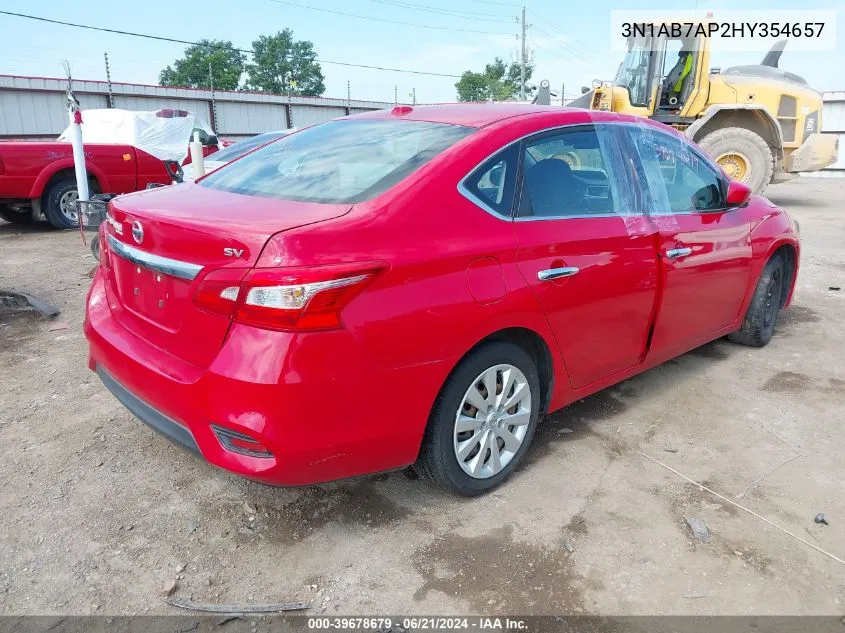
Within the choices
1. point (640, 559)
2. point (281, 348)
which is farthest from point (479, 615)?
point (281, 348)

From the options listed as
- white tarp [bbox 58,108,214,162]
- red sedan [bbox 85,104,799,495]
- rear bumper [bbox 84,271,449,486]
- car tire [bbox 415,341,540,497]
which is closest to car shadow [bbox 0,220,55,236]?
white tarp [bbox 58,108,214,162]

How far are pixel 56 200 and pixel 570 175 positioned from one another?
334 inches

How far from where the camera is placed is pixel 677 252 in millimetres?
3355

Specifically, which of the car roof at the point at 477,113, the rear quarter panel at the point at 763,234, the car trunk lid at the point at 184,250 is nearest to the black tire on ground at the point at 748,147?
the rear quarter panel at the point at 763,234

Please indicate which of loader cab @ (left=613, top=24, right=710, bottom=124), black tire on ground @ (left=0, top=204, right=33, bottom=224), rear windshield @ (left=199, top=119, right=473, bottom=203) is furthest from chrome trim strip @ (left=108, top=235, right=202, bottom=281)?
loader cab @ (left=613, top=24, right=710, bottom=124)

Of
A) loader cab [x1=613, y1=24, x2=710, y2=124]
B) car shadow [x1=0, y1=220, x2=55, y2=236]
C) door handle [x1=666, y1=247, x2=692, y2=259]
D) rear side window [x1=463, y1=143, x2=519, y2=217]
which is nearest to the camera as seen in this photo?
rear side window [x1=463, y1=143, x2=519, y2=217]

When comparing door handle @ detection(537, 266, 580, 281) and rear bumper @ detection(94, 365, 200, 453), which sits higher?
door handle @ detection(537, 266, 580, 281)

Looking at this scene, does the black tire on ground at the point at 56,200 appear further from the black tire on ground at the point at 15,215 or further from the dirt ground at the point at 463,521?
the dirt ground at the point at 463,521

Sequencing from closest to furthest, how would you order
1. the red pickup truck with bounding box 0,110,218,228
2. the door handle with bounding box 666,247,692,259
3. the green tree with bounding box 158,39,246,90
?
the door handle with bounding box 666,247,692,259, the red pickup truck with bounding box 0,110,218,228, the green tree with bounding box 158,39,246,90

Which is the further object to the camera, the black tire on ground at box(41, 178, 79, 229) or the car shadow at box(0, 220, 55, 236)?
the car shadow at box(0, 220, 55, 236)

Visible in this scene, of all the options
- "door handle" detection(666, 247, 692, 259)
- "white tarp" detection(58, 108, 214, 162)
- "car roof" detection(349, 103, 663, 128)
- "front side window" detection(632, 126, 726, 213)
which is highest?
"white tarp" detection(58, 108, 214, 162)

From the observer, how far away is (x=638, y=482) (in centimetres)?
292

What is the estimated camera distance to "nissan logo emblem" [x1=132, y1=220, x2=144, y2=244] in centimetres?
241

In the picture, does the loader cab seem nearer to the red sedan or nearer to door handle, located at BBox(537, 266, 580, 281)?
the red sedan
